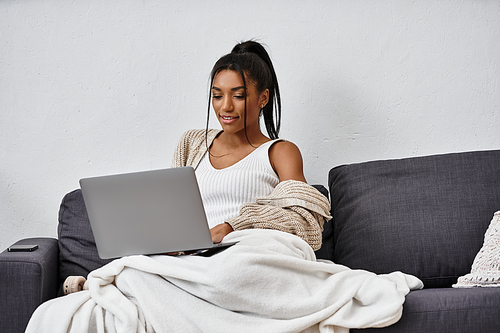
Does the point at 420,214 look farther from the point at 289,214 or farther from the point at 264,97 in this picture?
the point at 264,97

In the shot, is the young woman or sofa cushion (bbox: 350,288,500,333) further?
the young woman

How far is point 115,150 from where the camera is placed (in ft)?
7.55

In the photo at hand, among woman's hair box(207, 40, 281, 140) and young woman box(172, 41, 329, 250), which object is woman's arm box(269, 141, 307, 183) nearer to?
young woman box(172, 41, 329, 250)

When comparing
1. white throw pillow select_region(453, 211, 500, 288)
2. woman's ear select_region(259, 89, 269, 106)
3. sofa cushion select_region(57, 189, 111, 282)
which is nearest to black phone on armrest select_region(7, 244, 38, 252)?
sofa cushion select_region(57, 189, 111, 282)

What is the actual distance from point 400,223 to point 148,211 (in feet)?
2.99

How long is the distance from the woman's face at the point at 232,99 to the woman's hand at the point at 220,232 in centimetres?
43

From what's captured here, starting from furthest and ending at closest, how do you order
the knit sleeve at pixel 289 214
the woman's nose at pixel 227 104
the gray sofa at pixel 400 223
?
1. the woman's nose at pixel 227 104
2. the gray sofa at pixel 400 223
3. the knit sleeve at pixel 289 214

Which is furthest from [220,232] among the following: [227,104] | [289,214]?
[227,104]

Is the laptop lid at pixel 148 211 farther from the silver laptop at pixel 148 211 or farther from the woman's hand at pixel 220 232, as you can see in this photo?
the woman's hand at pixel 220 232

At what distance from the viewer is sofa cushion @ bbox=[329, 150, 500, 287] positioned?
1.77 metres

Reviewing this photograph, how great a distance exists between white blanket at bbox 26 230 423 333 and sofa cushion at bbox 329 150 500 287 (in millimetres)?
440

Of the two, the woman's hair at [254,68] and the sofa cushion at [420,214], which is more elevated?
the woman's hair at [254,68]

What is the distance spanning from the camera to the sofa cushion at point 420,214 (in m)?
1.77

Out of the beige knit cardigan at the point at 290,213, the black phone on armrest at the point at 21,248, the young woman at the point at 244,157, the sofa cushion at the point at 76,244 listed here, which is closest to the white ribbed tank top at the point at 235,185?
the young woman at the point at 244,157
